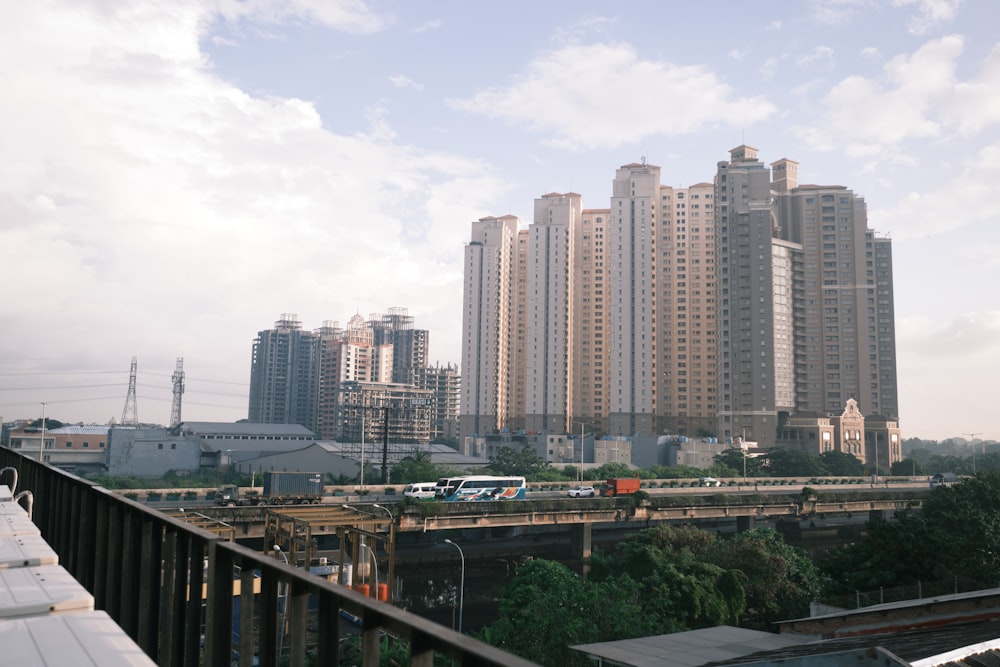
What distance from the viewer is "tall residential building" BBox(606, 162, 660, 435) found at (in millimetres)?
107938

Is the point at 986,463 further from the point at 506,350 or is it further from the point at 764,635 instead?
the point at 764,635

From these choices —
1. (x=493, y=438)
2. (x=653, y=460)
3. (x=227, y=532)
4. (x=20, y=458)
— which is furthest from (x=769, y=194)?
(x=20, y=458)

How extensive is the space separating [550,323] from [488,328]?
10.5 m

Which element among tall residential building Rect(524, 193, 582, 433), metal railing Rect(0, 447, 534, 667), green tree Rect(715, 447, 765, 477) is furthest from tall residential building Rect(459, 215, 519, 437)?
metal railing Rect(0, 447, 534, 667)

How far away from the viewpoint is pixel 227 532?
1407 inches

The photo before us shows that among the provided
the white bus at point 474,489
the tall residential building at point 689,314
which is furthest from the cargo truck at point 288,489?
the tall residential building at point 689,314

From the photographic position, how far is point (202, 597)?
4.56 m

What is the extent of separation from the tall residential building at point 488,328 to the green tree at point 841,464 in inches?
1870

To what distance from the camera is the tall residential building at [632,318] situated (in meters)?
108

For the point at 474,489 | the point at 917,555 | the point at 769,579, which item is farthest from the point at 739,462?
the point at 917,555

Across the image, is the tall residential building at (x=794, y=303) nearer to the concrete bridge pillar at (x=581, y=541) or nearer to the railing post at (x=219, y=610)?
the concrete bridge pillar at (x=581, y=541)

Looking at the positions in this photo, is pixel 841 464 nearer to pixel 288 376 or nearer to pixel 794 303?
pixel 794 303

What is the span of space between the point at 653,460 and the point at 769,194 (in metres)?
40.9

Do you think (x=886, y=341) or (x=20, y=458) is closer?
(x=20, y=458)
